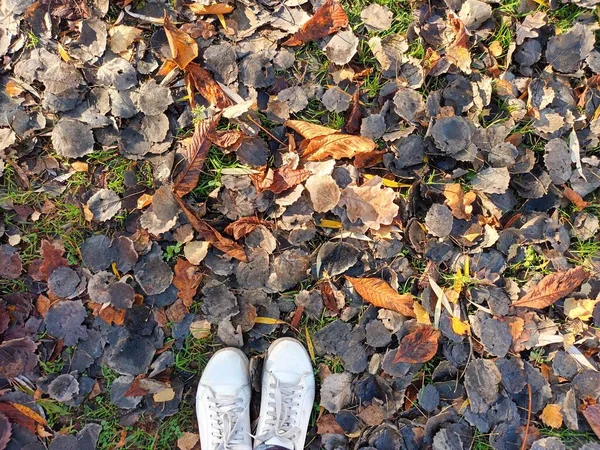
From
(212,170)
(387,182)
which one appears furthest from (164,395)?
(387,182)

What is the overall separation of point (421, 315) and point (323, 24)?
4.59 feet

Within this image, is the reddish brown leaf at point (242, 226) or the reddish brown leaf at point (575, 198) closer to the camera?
the reddish brown leaf at point (242, 226)

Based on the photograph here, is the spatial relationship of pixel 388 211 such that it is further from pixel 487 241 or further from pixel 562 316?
pixel 562 316

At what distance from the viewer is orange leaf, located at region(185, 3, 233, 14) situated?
213cm

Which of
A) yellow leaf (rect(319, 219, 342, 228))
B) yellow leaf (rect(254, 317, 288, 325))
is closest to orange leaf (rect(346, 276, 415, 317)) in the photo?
yellow leaf (rect(319, 219, 342, 228))

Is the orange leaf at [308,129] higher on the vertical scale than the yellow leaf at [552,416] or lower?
higher

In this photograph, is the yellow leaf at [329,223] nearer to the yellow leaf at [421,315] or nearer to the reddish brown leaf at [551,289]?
the yellow leaf at [421,315]

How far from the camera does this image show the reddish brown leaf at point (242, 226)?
2092mm

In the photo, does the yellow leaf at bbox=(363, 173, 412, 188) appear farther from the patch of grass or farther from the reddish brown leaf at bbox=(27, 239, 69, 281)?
the reddish brown leaf at bbox=(27, 239, 69, 281)

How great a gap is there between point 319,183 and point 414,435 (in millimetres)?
1192

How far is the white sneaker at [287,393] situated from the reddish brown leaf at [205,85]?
43.9 inches

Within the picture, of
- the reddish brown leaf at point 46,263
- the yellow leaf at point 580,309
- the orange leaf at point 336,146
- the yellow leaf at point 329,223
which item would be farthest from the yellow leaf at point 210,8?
the yellow leaf at point 580,309

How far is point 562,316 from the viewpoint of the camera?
86.5 inches

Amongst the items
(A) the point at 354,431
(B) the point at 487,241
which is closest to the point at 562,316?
(B) the point at 487,241
